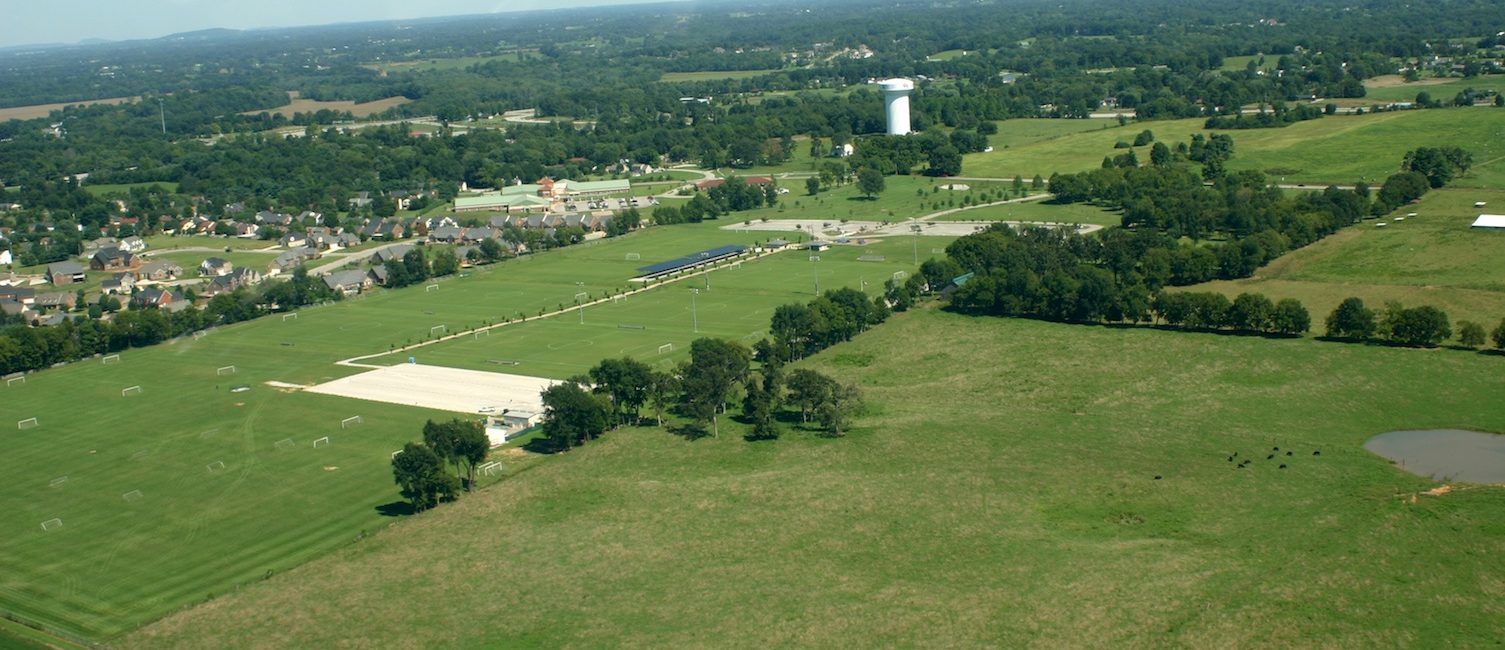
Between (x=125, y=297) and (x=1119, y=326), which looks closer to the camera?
(x=1119, y=326)

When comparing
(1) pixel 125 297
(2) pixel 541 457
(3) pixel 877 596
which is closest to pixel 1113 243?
(2) pixel 541 457

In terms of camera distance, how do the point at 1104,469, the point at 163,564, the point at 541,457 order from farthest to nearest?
the point at 541,457 < the point at 1104,469 < the point at 163,564

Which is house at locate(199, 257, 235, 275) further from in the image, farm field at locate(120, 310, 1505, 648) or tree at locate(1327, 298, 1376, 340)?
tree at locate(1327, 298, 1376, 340)

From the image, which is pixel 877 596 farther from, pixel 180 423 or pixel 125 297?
pixel 125 297

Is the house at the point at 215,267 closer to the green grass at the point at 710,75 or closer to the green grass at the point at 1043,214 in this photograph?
the green grass at the point at 1043,214

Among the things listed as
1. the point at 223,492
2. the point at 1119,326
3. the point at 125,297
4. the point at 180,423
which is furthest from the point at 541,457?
the point at 125,297

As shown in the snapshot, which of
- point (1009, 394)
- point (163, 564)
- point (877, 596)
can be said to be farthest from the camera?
point (1009, 394)

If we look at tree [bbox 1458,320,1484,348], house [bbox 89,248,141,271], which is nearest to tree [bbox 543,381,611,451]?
tree [bbox 1458,320,1484,348]

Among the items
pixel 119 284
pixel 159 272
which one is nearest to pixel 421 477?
pixel 119 284
